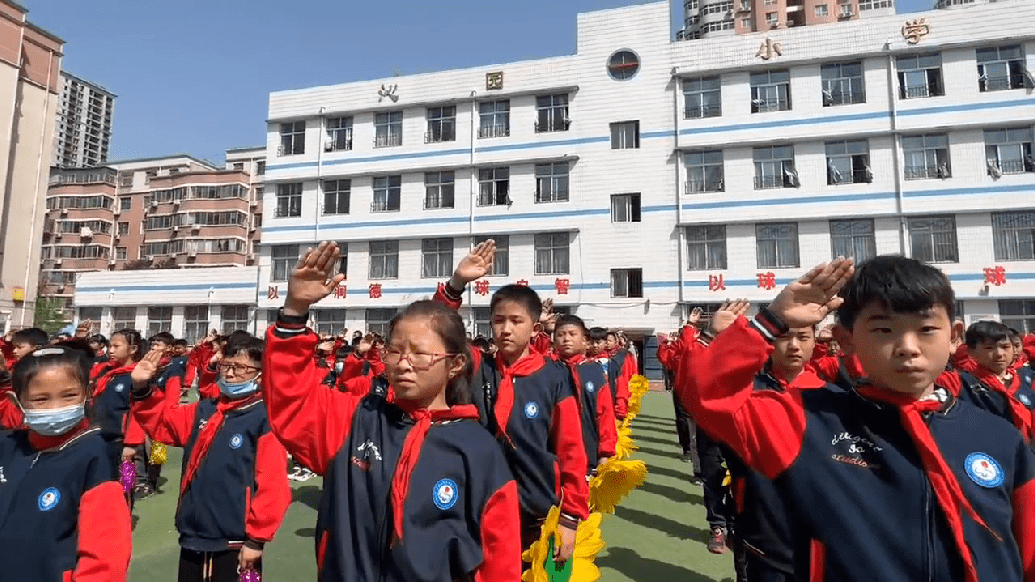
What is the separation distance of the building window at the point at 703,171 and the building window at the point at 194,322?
22.0 metres

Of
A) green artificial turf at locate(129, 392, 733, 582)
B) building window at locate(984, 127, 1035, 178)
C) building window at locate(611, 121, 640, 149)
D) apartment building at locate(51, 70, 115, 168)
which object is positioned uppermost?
apartment building at locate(51, 70, 115, 168)

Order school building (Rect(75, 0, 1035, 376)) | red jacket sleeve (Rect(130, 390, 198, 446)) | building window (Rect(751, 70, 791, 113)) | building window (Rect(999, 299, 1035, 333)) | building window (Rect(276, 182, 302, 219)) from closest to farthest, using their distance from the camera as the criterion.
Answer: red jacket sleeve (Rect(130, 390, 198, 446)), building window (Rect(999, 299, 1035, 333)), school building (Rect(75, 0, 1035, 376)), building window (Rect(751, 70, 791, 113)), building window (Rect(276, 182, 302, 219))

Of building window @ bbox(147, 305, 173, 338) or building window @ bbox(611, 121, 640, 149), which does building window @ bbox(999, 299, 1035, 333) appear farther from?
building window @ bbox(147, 305, 173, 338)

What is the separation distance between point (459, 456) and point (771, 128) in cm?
2142

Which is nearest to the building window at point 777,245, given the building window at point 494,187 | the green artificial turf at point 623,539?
the building window at point 494,187

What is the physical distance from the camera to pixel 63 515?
6.97 feet

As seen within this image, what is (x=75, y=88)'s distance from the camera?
81.6 m

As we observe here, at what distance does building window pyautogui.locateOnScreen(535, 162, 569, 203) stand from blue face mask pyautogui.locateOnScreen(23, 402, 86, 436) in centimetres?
2057

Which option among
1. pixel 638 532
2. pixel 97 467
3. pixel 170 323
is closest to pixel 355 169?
pixel 170 323

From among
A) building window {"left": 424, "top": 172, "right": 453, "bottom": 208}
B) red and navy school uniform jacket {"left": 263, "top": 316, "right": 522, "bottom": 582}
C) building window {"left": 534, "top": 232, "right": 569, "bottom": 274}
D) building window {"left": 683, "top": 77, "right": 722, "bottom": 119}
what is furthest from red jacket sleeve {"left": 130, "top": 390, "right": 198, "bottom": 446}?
building window {"left": 683, "top": 77, "right": 722, "bottom": 119}

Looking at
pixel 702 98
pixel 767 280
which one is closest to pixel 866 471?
pixel 767 280

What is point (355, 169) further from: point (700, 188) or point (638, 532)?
point (638, 532)

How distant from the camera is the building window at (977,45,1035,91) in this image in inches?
731

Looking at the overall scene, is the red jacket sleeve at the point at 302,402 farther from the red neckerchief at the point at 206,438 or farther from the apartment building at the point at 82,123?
the apartment building at the point at 82,123
